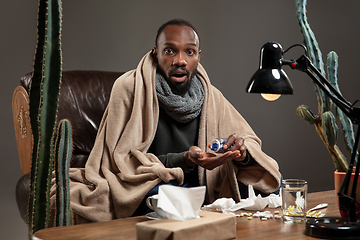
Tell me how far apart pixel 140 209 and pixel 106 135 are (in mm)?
395

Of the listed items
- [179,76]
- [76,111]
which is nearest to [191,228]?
[179,76]

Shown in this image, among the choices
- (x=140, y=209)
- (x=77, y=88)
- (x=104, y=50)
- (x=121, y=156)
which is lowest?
(x=140, y=209)

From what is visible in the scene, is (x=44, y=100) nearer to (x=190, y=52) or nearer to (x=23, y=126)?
(x=190, y=52)

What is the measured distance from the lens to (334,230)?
103 cm

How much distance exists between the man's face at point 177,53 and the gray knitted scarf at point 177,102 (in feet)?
0.15

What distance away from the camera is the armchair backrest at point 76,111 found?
2.27 metres

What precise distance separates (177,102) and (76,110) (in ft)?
2.06

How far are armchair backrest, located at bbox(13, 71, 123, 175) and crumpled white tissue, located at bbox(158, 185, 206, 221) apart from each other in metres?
1.36

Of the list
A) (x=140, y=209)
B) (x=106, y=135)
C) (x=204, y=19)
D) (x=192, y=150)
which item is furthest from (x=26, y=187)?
(x=204, y=19)

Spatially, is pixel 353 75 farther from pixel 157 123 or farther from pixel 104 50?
pixel 157 123

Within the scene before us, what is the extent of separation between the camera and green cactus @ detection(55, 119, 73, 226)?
4.36 feet

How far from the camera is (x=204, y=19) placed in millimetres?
3871

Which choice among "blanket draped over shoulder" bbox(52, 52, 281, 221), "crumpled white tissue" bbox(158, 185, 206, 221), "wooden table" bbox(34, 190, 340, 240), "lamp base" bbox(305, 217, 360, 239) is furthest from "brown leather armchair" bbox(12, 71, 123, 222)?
"lamp base" bbox(305, 217, 360, 239)

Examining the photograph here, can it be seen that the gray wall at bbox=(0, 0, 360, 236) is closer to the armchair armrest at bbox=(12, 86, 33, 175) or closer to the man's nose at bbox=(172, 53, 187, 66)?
the armchair armrest at bbox=(12, 86, 33, 175)
